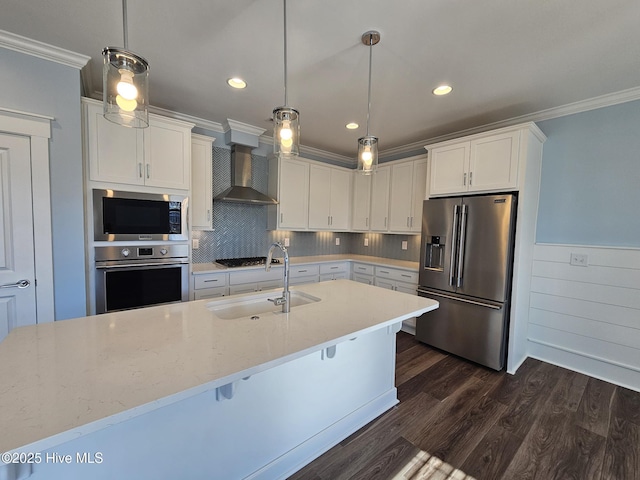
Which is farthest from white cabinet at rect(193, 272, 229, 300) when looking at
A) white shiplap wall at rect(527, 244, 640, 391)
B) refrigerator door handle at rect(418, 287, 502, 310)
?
white shiplap wall at rect(527, 244, 640, 391)

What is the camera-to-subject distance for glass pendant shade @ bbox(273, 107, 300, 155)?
1.68 metres

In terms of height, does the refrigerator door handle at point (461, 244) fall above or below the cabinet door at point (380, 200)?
below

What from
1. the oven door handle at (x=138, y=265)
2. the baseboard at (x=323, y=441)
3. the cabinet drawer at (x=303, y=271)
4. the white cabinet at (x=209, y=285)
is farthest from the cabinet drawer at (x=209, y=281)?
the baseboard at (x=323, y=441)

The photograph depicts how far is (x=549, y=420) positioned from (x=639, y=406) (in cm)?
87

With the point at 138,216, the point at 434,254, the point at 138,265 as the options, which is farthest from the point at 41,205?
the point at 434,254

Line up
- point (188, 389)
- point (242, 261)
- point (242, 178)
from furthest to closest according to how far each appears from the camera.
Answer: point (242, 178)
point (242, 261)
point (188, 389)

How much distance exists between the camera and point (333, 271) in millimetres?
4164

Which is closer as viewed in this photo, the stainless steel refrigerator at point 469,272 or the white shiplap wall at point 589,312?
the white shiplap wall at point 589,312

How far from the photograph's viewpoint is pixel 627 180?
245 cm

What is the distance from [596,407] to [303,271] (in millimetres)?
3092

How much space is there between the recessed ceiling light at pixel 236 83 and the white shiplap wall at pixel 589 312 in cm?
338

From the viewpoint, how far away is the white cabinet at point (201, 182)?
10.2 ft

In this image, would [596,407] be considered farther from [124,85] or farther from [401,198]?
[124,85]

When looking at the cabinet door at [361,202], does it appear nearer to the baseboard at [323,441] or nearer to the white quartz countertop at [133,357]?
the baseboard at [323,441]
